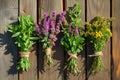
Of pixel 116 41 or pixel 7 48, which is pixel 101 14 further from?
pixel 7 48

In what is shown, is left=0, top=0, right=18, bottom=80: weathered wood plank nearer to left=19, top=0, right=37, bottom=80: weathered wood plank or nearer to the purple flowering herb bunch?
left=19, top=0, right=37, bottom=80: weathered wood plank

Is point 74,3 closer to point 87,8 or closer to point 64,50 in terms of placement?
point 87,8

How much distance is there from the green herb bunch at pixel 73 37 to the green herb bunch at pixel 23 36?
23 centimetres

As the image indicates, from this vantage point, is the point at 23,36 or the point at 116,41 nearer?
the point at 23,36

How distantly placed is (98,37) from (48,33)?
35cm

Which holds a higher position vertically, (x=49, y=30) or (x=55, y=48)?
(x=49, y=30)

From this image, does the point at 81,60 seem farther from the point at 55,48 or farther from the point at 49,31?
the point at 49,31

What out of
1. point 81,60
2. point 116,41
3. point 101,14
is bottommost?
point 81,60

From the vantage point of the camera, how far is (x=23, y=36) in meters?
2.72

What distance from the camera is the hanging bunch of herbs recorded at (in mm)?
2732

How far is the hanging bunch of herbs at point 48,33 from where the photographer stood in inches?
108

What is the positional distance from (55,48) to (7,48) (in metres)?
0.34

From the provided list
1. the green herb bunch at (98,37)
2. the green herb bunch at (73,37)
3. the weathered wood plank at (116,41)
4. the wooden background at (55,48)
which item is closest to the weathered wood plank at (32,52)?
the wooden background at (55,48)

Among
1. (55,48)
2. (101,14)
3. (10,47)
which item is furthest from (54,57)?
(101,14)
